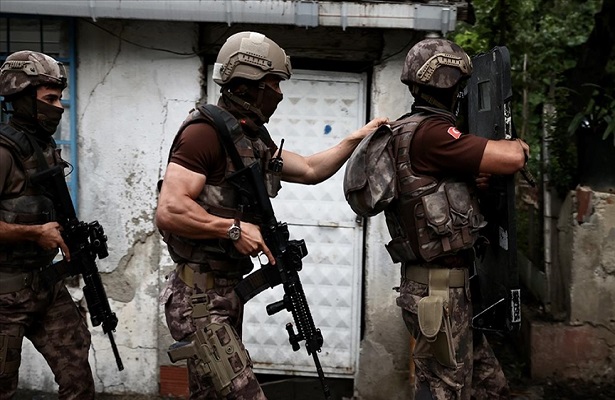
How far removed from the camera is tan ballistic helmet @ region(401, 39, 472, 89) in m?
3.78

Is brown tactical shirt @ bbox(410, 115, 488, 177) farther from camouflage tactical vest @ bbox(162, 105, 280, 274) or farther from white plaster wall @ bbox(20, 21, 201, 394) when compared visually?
white plaster wall @ bbox(20, 21, 201, 394)

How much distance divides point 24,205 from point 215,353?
138 centimetres

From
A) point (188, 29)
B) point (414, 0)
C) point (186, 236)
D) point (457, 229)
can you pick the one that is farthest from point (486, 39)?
point (186, 236)

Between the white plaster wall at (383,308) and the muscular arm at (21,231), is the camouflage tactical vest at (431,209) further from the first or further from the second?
the muscular arm at (21,231)

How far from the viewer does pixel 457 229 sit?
3797mm

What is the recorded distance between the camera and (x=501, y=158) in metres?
3.64

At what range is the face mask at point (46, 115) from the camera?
4293 mm

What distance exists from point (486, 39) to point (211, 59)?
3738 millimetres

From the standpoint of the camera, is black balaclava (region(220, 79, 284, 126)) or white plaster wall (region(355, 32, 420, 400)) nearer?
black balaclava (region(220, 79, 284, 126))

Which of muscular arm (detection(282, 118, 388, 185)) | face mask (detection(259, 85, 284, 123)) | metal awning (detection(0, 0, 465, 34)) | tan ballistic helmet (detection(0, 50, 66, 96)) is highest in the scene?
metal awning (detection(0, 0, 465, 34))

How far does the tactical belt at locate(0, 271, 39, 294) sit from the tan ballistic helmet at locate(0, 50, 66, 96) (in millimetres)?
957

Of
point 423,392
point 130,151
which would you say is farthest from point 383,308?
point 130,151

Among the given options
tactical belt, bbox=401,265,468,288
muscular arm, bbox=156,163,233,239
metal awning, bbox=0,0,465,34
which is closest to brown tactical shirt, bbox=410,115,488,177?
tactical belt, bbox=401,265,468,288

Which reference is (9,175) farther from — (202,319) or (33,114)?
(202,319)
